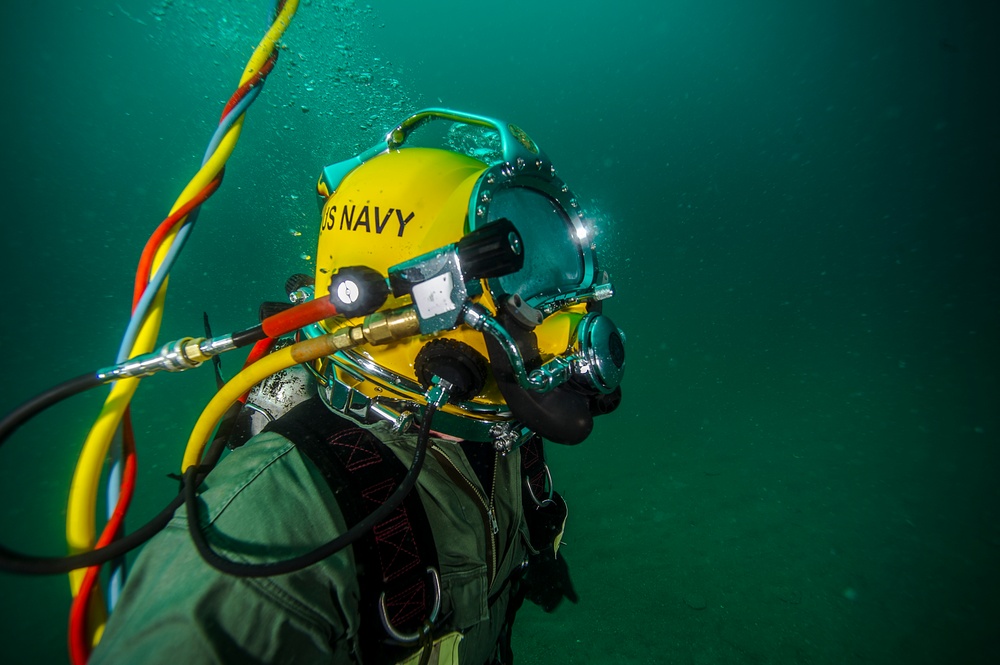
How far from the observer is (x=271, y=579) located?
96 cm

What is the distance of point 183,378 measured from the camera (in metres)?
27.1

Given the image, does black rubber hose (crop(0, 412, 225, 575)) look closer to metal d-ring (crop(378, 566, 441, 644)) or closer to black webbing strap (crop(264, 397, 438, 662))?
black webbing strap (crop(264, 397, 438, 662))

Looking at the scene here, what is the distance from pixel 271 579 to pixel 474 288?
2.71 ft

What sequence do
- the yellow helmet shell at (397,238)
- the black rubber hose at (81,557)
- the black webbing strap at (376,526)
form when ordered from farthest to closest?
the yellow helmet shell at (397,238), the black webbing strap at (376,526), the black rubber hose at (81,557)

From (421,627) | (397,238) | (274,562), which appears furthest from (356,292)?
(421,627)

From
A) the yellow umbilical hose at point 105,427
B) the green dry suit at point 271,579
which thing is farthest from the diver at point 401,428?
the yellow umbilical hose at point 105,427

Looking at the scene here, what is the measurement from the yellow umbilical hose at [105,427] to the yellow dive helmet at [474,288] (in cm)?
40

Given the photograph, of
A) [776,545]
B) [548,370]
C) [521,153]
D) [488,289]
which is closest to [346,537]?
[548,370]

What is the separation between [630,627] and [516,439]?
4557 millimetres

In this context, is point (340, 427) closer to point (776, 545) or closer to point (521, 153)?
point (521, 153)

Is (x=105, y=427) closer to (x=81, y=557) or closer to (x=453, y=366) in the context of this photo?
(x=81, y=557)

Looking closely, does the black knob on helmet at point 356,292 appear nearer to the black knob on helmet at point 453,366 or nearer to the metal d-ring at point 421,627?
the black knob on helmet at point 453,366

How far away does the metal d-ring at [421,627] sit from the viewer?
46.5 inches

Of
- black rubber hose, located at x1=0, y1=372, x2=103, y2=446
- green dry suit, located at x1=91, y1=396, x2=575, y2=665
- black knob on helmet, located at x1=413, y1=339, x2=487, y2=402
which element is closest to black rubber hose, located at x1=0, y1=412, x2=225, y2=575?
green dry suit, located at x1=91, y1=396, x2=575, y2=665
